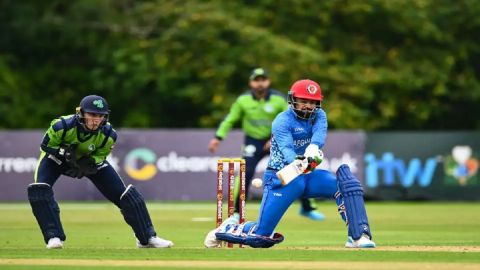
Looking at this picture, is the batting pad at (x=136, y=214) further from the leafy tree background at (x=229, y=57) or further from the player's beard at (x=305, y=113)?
the leafy tree background at (x=229, y=57)

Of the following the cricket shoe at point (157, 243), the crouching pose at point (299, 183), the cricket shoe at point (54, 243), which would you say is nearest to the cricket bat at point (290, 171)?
the crouching pose at point (299, 183)

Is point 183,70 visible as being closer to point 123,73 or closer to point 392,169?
point 123,73

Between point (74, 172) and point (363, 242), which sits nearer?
point (363, 242)

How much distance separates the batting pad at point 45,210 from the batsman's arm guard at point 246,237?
171 cm

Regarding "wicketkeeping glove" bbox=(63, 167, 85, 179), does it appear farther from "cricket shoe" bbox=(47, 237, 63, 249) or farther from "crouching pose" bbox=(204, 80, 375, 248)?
"crouching pose" bbox=(204, 80, 375, 248)

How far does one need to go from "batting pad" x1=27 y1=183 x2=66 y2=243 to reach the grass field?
9.5 inches

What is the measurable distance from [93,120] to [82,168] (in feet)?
Answer: 2.13

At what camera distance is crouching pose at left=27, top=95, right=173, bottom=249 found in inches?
504

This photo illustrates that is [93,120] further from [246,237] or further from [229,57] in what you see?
[229,57]

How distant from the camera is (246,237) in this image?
12.6 metres

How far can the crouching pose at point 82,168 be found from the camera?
42.0 feet

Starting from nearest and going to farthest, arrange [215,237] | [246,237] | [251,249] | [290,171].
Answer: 1. [290,171]
2. [251,249]
3. [246,237]
4. [215,237]

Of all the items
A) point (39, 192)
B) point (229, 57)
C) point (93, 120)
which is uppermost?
point (229, 57)

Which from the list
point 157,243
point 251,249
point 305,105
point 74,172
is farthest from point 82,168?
point 305,105
